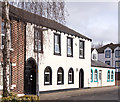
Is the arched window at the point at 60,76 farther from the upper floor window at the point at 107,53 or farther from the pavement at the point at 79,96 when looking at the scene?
the upper floor window at the point at 107,53

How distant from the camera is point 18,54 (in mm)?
19891

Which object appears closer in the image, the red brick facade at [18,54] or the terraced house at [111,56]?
the red brick facade at [18,54]

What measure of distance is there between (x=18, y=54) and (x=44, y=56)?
3.93 m

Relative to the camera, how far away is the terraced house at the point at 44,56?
19844mm

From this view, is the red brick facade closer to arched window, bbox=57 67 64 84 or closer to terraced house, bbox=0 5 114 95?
terraced house, bbox=0 5 114 95

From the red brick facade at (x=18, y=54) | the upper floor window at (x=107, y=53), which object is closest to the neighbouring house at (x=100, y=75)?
the red brick facade at (x=18, y=54)

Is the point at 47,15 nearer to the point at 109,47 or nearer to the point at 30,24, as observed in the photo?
the point at 30,24

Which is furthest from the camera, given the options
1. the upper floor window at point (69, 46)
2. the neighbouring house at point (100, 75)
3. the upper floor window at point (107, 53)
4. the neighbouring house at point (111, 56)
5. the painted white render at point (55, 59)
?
the upper floor window at point (107, 53)

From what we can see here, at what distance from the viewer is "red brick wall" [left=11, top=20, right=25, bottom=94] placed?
63.8 feet

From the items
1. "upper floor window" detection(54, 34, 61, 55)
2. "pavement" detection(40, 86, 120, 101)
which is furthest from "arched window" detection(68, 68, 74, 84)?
"pavement" detection(40, 86, 120, 101)

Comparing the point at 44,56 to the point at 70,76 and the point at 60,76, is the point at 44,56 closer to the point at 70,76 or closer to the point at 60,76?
the point at 60,76

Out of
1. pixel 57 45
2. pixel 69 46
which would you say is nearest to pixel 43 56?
pixel 57 45

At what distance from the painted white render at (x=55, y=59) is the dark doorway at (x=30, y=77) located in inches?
18.8

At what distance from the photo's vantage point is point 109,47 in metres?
68.0
